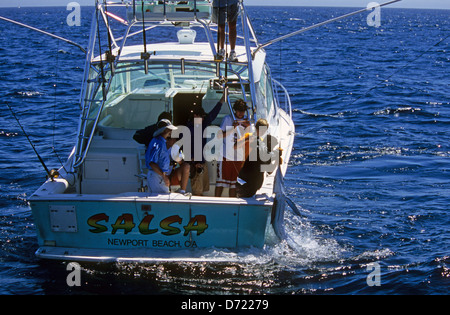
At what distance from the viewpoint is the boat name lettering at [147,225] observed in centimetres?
713

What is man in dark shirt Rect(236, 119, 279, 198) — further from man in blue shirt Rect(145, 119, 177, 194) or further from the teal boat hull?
man in blue shirt Rect(145, 119, 177, 194)

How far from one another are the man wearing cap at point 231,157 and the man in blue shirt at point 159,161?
71 cm

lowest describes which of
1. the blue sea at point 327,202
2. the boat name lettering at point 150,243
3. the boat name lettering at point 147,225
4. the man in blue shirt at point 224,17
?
the blue sea at point 327,202

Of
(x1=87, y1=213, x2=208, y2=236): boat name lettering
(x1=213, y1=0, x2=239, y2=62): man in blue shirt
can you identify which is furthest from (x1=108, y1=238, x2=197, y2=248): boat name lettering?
(x1=213, y1=0, x2=239, y2=62): man in blue shirt

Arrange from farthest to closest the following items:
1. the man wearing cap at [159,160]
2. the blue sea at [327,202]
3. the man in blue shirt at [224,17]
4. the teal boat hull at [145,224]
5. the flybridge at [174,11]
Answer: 1. the man in blue shirt at [224,17]
2. the flybridge at [174,11]
3. the man wearing cap at [159,160]
4. the blue sea at [327,202]
5. the teal boat hull at [145,224]

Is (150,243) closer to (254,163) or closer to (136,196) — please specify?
(136,196)

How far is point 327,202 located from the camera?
32.8 ft

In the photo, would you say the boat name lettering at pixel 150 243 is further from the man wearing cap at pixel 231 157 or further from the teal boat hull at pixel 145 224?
the man wearing cap at pixel 231 157

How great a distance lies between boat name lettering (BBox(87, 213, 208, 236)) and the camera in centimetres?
713

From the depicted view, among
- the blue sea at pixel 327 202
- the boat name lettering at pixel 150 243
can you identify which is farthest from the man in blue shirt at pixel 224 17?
the blue sea at pixel 327 202

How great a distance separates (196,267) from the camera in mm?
7359

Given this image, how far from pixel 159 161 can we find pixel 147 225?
79cm

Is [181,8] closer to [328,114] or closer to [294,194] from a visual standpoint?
[294,194]

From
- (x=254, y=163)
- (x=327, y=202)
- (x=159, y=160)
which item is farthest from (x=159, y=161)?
(x=327, y=202)
